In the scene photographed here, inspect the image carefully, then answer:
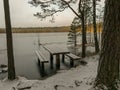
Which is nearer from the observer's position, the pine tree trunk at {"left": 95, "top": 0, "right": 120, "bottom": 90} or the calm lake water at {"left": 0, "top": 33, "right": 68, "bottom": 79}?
the pine tree trunk at {"left": 95, "top": 0, "right": 120, "bottom": 90}

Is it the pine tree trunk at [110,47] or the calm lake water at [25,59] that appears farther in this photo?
the calm lake water at [25,59]

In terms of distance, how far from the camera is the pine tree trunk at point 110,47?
165 inches

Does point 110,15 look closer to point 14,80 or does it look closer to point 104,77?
point 104,77

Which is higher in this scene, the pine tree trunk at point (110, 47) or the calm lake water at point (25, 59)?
the pine tree trunk at point (110, 47)

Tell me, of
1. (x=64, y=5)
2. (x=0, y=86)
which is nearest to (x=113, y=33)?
(x=0, y=86)

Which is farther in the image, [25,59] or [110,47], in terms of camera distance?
[25,59]

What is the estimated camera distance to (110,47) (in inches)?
171

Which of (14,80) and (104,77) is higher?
(104,77)

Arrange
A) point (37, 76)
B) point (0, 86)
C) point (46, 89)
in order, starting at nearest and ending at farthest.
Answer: point (46, 89), point (0, 86), point (37, 76)

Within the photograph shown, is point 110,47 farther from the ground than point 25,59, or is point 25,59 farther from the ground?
point 110,47

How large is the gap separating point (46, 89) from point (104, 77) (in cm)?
214

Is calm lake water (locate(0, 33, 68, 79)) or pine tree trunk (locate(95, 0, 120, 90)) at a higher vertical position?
pine tree trunk (locate(95, 0, 120, 90))

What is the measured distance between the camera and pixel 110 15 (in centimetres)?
422

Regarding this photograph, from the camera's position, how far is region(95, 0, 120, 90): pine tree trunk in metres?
4.19
